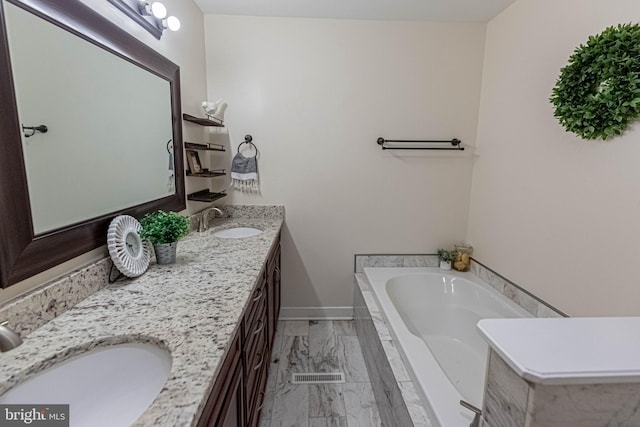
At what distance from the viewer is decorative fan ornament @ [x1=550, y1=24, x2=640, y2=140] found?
1275 millimetres

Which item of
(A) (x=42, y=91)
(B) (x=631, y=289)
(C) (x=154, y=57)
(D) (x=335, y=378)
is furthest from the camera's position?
(D) (x=335, y=378)

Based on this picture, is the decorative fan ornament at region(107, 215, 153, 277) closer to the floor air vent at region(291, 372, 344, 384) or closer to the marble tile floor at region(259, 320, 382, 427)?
the marble tile floor at region(259, 320, 382, 427)

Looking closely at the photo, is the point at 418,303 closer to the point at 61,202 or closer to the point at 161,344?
the point at 161,344

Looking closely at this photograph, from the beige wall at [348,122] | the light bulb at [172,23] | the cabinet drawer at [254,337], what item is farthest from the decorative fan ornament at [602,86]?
the light bulb at [172,23]

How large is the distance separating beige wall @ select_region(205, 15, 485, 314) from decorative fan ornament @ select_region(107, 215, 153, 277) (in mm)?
1291

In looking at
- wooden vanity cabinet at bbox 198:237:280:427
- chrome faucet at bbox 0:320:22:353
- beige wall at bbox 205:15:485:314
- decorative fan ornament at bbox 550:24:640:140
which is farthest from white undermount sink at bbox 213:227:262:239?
decorative fan ornament at bbox 550:24:640:140

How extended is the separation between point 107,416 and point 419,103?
2.59 m

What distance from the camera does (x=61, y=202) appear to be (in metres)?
1.00

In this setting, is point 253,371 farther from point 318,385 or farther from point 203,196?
point 203,196

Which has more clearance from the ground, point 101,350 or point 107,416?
point 101,350

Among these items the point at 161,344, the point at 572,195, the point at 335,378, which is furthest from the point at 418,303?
the point at 161,344

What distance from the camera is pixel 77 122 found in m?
1.06

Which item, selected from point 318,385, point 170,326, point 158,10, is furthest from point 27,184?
point 318,385

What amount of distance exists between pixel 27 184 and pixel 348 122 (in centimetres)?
204
